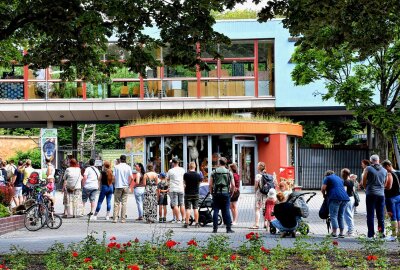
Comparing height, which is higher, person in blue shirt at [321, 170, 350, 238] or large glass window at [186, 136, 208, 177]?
large glass window at [186, 136, 208, 177]

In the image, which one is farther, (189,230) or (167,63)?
(189,230)

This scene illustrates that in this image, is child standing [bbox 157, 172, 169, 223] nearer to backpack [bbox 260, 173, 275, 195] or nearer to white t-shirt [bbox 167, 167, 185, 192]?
white t-shirt [bbox 167, 167, 185, 192]

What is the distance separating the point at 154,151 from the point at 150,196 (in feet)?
56.9

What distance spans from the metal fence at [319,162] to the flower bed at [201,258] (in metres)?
30.7

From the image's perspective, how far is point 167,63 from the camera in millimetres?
14000

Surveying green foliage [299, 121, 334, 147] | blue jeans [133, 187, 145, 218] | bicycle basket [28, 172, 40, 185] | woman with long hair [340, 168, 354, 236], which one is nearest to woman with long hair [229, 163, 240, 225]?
blue jeans [133, 187, 145, 218]

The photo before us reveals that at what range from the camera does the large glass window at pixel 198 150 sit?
38219mm

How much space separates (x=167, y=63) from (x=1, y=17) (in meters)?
3.32

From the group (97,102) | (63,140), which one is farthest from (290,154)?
(63,140)

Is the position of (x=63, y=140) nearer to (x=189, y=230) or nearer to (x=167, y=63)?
(x=189, y=230)

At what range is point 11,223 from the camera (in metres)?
19.7

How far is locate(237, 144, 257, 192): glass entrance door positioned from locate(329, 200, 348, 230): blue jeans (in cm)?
2083

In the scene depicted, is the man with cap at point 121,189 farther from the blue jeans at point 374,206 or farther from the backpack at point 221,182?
the blue jeans at point 374,206

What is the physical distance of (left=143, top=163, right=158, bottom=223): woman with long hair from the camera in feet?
71.1
